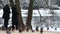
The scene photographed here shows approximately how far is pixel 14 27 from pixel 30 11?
1386 mm

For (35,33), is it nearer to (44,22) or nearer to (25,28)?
(25,28)

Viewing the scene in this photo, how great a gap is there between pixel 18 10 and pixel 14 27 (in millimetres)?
1001

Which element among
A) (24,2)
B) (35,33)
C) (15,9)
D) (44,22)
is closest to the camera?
(35,33)

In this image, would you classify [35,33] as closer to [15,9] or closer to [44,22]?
[15,9]

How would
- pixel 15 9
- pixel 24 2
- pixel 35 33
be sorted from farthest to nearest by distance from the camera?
pixel 24 2 < pixel 15 9 < pixel 35 33

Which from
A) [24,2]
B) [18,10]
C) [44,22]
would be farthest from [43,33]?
[24,2]

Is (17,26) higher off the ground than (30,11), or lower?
lower

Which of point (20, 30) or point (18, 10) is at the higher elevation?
point (18, 10)

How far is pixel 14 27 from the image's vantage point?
1121 cm

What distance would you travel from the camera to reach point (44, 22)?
15.3m

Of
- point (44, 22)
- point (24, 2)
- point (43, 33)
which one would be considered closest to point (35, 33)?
point (43, 33)

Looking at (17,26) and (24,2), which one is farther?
(24,2)

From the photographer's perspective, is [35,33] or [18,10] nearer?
[35,33]

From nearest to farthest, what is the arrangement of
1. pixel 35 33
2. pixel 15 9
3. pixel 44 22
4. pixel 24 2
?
pixel 35 33, pixel 15 9, pixel 44 22, pixel 24 2
